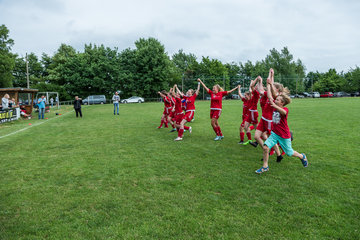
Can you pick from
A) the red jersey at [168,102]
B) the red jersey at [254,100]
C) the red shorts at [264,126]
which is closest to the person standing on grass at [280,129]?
the red shorts at [264,126]

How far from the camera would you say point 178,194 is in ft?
13.5

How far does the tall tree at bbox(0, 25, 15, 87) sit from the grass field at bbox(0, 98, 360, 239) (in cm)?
4058

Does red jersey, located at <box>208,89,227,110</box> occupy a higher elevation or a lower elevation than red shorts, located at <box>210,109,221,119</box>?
higher

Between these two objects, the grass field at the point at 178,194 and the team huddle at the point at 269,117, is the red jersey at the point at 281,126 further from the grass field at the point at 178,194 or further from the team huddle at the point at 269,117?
the grass field at the point at 178,194

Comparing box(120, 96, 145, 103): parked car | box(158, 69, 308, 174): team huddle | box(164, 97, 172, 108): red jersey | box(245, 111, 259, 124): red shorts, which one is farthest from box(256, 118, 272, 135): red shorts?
box(120, 96, 145, 103): parked car

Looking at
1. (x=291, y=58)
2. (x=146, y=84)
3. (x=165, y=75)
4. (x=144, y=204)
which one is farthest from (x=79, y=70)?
(x=291, y=58)

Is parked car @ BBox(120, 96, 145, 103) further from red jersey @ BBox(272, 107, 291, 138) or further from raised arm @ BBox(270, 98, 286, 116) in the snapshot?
raised arm @ BBox(270, 98, 286, 116)

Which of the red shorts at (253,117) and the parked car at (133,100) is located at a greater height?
the parked car at (133,100)

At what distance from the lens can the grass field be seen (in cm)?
309

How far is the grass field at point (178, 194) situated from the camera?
309 centimetres

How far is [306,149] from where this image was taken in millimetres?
7051

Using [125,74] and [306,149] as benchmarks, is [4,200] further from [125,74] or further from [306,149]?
[125,74]

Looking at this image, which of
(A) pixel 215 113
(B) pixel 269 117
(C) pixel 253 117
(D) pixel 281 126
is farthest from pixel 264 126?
(A) pixel 215 113

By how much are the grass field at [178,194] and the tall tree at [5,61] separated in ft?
133
